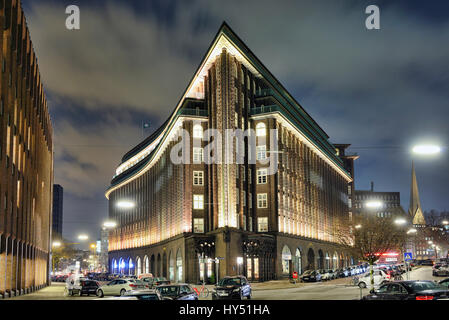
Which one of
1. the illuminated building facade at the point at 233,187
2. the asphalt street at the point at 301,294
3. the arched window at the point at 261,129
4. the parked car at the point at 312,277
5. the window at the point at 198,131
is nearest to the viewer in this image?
the asphalt street at the point at 301,294

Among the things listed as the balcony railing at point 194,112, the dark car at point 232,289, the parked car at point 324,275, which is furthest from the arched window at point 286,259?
the dark car at point 232,289

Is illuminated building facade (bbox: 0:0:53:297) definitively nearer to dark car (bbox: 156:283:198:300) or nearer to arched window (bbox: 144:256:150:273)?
dark car (bbox: 156:283:198:300)

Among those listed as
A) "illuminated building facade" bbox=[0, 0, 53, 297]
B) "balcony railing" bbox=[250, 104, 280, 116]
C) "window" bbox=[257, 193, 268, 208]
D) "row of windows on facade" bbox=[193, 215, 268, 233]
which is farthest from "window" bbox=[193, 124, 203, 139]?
"illuminated building facade" bbox=[0, 0, 53, 297]

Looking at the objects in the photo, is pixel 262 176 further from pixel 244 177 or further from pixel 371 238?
pixel 371 238

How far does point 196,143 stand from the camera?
243 feet

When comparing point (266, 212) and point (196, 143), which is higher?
point (196, 143)

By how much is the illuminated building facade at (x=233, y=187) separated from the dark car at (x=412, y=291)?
35589 mm

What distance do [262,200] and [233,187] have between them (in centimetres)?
824

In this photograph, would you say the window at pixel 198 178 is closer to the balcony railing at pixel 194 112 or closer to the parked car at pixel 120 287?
the balcony railing at pixel 194 112

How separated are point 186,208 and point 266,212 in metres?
12.4

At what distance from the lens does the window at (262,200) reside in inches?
3024
